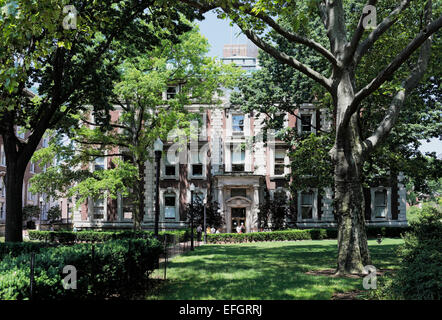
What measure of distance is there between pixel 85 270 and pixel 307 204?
33.0 m

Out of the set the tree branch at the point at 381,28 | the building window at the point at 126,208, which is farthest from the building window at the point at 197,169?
the tree branch at the point at 381,28

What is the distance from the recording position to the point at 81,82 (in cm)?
1566

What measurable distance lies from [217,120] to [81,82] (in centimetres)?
2404

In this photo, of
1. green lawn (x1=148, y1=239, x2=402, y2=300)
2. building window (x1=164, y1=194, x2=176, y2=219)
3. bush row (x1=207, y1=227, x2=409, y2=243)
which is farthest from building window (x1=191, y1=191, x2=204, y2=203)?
green lawn (x1=148, y1=239, x2=402, y2=300)

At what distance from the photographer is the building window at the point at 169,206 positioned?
127ft

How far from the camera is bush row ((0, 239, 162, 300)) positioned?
5285 millimetres

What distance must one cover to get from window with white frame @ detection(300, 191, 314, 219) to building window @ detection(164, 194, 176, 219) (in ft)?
41.0

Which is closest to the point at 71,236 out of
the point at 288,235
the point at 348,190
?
the point at 288,235

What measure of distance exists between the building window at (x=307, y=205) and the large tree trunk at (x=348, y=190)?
2668 cm

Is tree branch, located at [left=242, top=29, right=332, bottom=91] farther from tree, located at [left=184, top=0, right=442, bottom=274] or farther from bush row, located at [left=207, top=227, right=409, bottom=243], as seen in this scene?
bush row, located at [left=207, top=227, right=409, bottom=243]

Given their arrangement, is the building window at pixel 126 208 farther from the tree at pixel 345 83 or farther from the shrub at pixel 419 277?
the shrub at pixel 419 277
